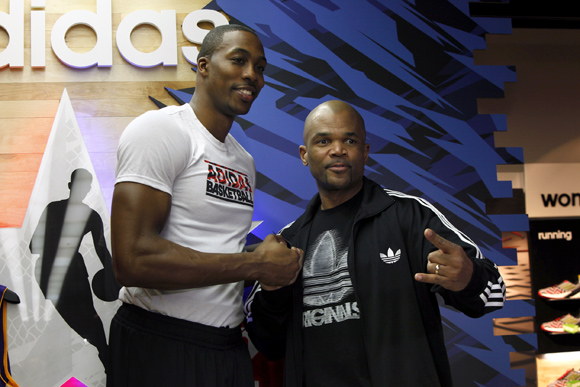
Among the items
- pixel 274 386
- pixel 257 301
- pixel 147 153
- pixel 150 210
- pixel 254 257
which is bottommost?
pixel 274 386

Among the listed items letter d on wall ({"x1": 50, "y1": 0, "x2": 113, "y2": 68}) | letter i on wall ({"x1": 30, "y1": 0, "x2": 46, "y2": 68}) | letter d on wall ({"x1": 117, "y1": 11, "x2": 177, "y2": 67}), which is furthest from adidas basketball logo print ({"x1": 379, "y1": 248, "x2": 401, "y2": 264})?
letter i on wall ({"x1": 30, "y1": 0, "x2": 46, "y2": 68})

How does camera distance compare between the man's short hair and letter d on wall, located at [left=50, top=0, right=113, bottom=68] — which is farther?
letter d on wall, located at [left=50, top=0, right=113, bottom=68]

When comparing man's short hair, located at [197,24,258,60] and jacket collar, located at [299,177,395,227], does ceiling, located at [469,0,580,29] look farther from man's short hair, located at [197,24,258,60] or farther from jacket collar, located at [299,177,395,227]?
man's short hair, located at [197,24,258,60]

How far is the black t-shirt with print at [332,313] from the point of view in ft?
5.58

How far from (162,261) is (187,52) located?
153 centimetres

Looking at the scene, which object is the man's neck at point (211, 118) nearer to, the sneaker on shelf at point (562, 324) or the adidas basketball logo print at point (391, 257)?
the adidas basketball logo print at point (391, 257)

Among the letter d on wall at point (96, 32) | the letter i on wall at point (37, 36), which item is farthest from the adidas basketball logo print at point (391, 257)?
the letter i on wall at point (37, 36)

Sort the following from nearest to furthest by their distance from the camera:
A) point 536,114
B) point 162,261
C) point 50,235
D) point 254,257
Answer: point 162,261
point 254,257
point 50,235
point 536,114

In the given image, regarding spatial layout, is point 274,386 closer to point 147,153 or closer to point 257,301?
point 257,301

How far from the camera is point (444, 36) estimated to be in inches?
110

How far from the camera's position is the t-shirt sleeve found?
1453 mm

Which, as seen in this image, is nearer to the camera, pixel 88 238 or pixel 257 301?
pixel 257 301

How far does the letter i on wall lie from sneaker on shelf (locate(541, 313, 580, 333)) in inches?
175

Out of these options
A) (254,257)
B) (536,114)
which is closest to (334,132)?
(254,257)
